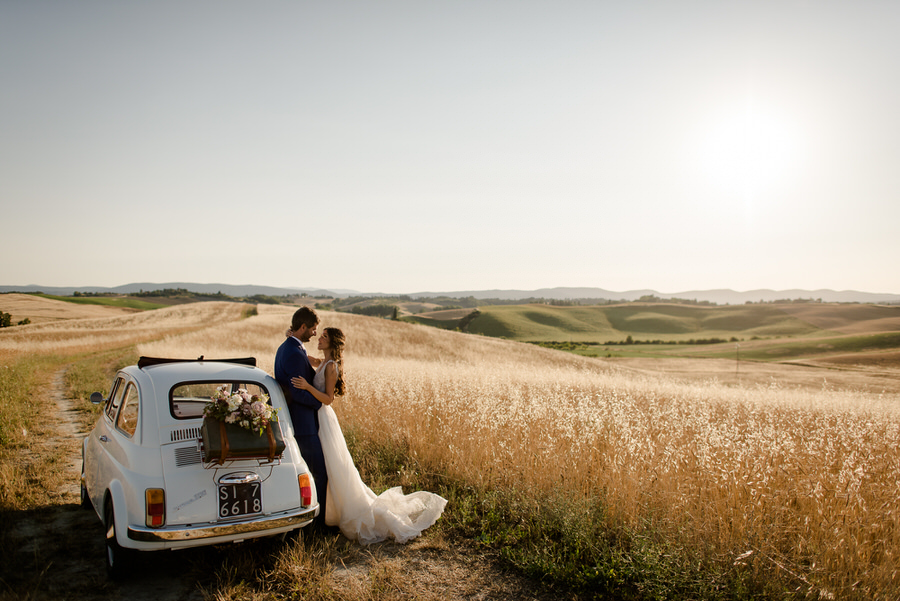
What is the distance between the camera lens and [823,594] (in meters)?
3.31

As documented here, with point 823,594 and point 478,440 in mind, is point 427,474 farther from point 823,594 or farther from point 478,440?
point 823,594

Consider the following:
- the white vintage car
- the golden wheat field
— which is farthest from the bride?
the golden wheat field

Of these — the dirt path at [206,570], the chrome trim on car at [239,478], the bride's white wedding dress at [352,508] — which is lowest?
the dirt path at [206,570]

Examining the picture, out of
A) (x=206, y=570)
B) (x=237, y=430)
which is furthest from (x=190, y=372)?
(x=206, y=570)

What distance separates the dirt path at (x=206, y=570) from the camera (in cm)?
388

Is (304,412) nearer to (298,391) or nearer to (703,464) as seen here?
(298,391)

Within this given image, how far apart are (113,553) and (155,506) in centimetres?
101

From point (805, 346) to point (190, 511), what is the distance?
2866 inches

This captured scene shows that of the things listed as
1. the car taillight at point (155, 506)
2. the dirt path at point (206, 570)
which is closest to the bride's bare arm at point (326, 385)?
the dirt path at point (206, 570)

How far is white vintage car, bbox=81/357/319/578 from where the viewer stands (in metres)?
3.60

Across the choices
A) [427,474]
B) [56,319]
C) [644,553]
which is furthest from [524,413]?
[56,319]

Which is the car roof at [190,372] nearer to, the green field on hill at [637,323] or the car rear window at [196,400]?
the car rear window at [196,400]

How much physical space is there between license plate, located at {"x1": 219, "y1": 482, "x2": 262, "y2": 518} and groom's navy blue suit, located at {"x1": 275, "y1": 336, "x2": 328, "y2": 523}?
1047 mm

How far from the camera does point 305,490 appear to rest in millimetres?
4223
